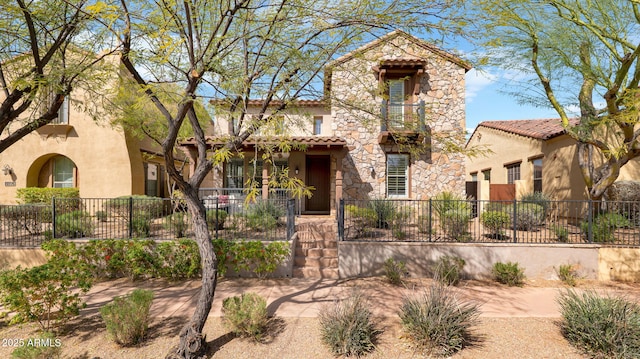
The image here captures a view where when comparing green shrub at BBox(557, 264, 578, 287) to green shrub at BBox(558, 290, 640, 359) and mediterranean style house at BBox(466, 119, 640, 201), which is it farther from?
mediterranean style house at BBox(466, 119, 640, 201)

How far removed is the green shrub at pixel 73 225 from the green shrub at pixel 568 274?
1232 cm

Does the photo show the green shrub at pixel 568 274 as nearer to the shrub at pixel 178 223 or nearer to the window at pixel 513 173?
the window at pixel 513 173

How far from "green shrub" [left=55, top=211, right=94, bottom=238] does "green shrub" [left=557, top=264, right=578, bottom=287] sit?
A: 12320 mm

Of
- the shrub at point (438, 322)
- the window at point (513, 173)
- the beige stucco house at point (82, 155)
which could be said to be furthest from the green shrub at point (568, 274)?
the beige stucco house at point (82, 155)

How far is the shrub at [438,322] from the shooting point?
13.2 ft

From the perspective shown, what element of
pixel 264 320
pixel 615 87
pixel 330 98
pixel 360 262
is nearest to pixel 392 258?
pixel 360 262

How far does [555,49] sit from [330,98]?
24.8ft

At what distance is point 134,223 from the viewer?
7.67 meters

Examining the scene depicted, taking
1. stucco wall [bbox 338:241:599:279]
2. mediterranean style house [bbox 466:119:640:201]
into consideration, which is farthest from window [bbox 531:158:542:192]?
stucco wall [bbox 338:241:599:279]

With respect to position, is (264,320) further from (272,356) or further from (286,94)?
(286,94)

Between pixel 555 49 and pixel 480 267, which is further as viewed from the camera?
pixel 555 49

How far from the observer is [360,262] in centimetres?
714

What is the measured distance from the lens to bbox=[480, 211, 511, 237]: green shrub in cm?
779

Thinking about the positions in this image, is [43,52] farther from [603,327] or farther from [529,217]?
[529,217]
